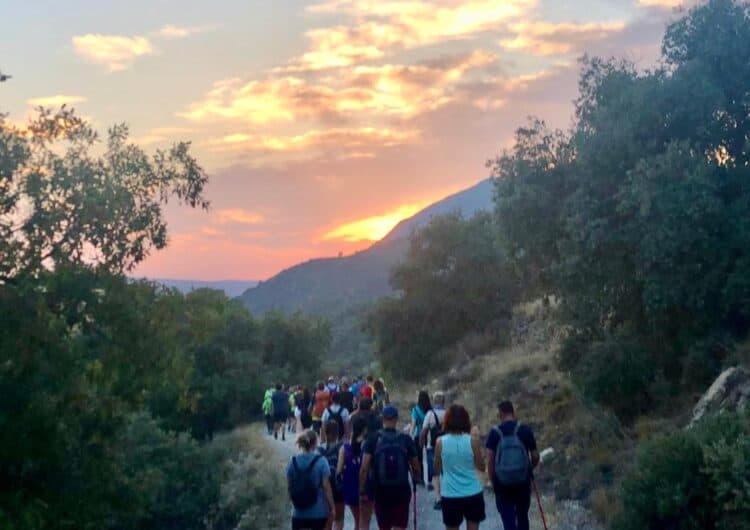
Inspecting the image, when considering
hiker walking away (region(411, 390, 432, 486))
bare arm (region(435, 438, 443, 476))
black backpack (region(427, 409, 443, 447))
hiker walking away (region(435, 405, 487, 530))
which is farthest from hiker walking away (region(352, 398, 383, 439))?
hiker walking away (region(411, 390, 432, 486))

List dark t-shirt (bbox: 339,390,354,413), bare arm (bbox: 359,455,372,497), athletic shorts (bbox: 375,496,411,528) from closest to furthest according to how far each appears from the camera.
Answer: athletic shorts (bbox: 375,496,411,528) < bare arm (bbox: 359,455,372,497) < dark t-shirt (bbox: 339,390,354,413)

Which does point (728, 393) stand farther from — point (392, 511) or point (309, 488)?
point (309, 488)

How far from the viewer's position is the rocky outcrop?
48.8ft

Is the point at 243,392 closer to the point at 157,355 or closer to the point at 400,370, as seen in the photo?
the point at 400,370

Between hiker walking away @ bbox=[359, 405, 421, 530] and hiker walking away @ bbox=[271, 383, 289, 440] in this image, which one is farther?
hiker walking away @ bbox=[271, 383, 289, 440]

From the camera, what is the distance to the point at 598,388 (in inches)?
793

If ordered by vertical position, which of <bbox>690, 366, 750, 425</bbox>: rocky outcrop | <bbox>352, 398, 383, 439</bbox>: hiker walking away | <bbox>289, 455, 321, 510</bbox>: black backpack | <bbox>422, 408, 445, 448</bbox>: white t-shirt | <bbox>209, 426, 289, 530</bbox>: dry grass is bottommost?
<bbox>209, 426, 289, 530</bbox>: dry grass

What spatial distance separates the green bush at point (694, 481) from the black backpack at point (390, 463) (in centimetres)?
370

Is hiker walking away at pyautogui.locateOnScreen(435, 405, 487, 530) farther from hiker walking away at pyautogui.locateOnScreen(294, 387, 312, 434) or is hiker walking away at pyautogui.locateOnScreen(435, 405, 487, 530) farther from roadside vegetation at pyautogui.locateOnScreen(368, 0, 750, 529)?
hiker walking away at pyautogui.locateOnScreen(294, 387, 312, 434)

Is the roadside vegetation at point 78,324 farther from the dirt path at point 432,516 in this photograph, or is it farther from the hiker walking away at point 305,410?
the hiker walking away at point 305,410

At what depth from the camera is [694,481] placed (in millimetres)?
11938

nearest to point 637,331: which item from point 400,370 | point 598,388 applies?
point 598,388

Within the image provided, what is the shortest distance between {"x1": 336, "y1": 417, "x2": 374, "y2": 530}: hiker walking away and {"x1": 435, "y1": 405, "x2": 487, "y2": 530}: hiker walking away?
1820 mm

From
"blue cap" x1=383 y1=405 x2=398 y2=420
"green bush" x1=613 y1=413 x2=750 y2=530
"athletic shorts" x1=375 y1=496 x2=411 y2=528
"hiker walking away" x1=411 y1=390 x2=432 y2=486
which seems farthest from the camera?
"hiker walking away" x1=411 y1=390 x2=432 y2=486
